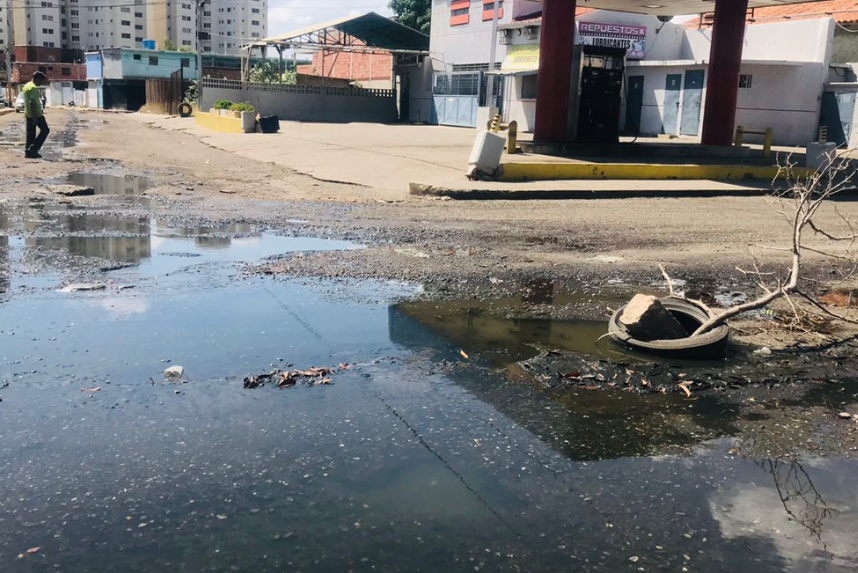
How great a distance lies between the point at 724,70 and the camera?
2347cm

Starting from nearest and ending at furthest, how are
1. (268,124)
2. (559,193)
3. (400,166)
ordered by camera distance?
(559,193) < (400,166) < (268,124)

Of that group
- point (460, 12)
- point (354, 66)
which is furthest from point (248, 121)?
point (354, 66)

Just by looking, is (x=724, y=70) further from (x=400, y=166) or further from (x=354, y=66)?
(x=354, y=66)

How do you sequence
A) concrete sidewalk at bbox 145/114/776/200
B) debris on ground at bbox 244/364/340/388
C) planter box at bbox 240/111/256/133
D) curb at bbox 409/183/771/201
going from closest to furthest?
debris on ground at bbox 244/364/340/388, curb at bbox 409/183/771/201, concrete sidewalk at bbox 145/114/776/200, planter box at bbox 240/111/256/133

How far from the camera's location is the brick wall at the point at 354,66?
52.5 m

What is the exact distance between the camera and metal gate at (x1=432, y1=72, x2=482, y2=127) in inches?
1649

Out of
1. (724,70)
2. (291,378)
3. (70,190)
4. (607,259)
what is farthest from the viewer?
(724,70)

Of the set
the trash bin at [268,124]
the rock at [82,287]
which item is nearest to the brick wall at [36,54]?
the trash bin at [268,124]

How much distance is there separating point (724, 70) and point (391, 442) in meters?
22.0

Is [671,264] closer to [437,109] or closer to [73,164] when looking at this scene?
[73,164]

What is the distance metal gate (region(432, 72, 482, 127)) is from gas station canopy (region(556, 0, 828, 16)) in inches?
488

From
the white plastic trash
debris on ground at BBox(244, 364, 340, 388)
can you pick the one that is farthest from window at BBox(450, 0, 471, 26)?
debris on ground at BBox(244, 364, 340, 388)

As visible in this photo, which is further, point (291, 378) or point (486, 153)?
point (486, 153)

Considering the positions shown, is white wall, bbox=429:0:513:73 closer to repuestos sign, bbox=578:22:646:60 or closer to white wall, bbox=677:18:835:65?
repuestos sign, bbox=578:22:646:60
